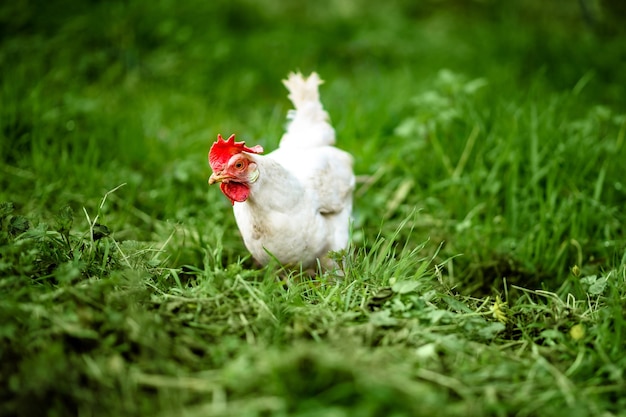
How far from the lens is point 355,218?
3426mm

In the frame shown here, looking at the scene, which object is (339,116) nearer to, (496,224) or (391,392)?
(496,224)

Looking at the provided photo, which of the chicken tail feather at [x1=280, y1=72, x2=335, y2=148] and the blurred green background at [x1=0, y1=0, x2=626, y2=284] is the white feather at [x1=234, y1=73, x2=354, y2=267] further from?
the blurred green background at [x1=0, y1=0, x2=626, y2=284]

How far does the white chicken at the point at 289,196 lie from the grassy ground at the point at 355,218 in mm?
160

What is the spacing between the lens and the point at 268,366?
68.3 inches

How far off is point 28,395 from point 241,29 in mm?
5534

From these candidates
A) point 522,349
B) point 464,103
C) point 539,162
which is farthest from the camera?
point 464,103

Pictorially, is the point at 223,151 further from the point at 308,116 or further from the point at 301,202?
the point at 308,116

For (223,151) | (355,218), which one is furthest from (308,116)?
(223,151)

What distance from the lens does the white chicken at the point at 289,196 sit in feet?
8.02

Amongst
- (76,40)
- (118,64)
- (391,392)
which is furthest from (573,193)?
(76,40)

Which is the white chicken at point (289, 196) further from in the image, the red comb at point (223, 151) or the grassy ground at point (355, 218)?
the grassy ground at point (355, 218)

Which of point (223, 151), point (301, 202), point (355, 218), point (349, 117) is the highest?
point (223, 151)

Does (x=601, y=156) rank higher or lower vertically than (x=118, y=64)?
lower

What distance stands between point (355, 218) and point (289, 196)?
3.10ft
